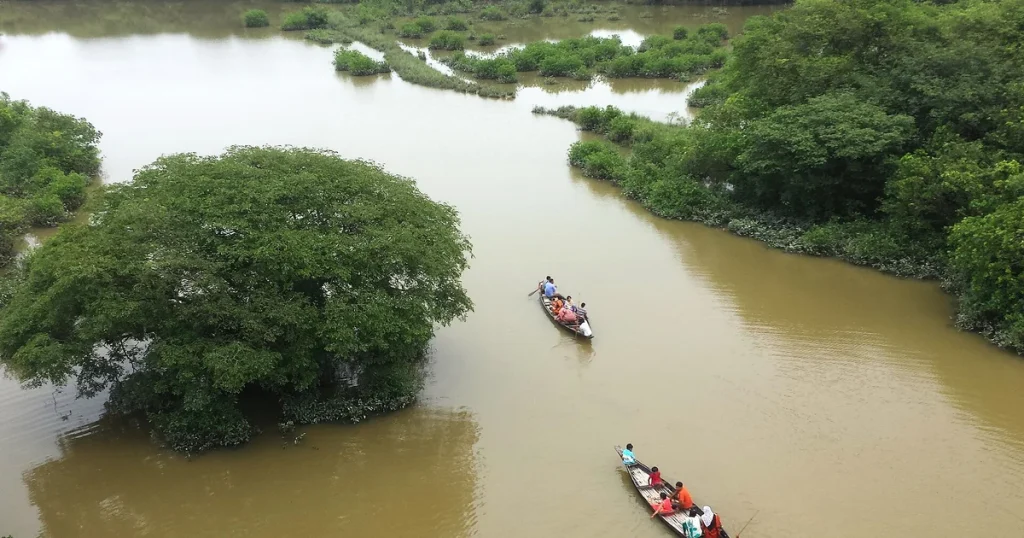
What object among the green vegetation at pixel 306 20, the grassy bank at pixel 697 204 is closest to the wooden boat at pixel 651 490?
the grassy bank at pixel 697 204

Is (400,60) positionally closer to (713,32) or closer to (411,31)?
(411,31)

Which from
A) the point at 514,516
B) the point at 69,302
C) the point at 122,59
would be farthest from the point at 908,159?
the point at 122,59

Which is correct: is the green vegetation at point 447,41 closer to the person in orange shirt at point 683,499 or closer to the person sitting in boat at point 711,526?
the person in orange shirt at point 683,499

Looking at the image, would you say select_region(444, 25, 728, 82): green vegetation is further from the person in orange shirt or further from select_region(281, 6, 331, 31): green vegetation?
the person in orange shirt

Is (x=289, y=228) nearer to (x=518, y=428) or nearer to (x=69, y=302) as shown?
(x=69, y=302)

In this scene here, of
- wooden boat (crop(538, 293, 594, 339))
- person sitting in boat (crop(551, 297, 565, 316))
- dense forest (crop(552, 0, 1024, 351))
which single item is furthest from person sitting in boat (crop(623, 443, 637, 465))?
dense forest (crop(552, 0, 1024, 351))
